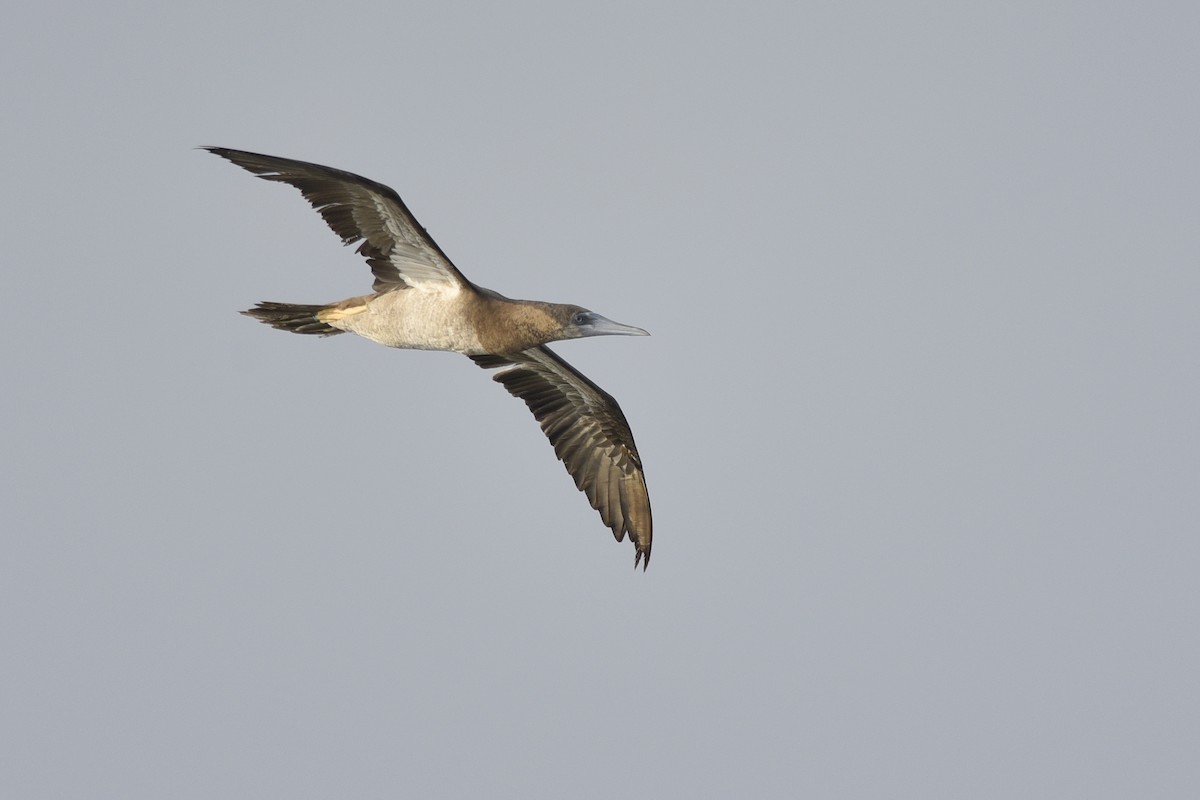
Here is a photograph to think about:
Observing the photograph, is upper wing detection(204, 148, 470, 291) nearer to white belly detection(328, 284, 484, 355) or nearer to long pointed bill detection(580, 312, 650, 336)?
white belly detection(328, 284, 484, 355)

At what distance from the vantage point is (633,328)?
16.2m

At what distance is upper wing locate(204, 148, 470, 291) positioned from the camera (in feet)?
48.9

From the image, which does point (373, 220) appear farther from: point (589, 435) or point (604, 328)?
point (589, 435)

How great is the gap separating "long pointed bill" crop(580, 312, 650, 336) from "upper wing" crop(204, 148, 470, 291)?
4.59 ft

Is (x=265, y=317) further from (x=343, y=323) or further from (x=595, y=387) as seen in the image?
(x=595, y=387)

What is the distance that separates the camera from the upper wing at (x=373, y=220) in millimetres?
14906

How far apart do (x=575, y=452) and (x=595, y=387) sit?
1005mm

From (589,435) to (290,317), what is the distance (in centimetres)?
432

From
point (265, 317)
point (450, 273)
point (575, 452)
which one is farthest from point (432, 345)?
point (575, 452)

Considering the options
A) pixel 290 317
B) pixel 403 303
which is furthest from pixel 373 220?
pixel 290 317

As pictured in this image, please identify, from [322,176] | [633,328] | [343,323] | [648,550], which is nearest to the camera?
[322,176]

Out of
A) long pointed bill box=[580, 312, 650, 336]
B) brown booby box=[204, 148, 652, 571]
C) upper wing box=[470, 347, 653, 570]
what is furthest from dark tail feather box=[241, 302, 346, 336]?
long pointed bill box=[580, 312, 650, 336]

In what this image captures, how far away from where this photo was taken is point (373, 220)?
16.2 metres

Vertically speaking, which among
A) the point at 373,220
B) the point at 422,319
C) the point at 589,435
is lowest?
the point at 589,435
